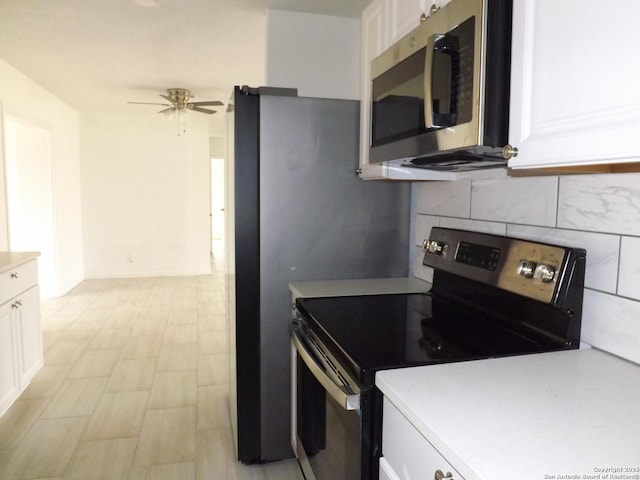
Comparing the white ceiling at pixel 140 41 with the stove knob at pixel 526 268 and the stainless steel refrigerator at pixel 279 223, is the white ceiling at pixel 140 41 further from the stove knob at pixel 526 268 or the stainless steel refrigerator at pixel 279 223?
the stove knob at pixel 526 268

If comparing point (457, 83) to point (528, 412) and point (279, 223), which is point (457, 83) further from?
point (279, 223)

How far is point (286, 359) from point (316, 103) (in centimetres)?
115

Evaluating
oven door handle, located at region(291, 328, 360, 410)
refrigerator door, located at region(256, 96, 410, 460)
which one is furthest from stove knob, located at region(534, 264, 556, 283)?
refrigerator door, located at region(256, 96, 410, 460)

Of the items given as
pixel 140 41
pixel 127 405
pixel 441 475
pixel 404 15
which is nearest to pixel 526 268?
pixel 441 475

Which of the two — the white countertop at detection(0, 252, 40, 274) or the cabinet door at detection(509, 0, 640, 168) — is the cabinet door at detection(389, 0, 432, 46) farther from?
the white countertop at detection(0, 252, 40, 274)

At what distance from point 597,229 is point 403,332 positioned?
1.94ft

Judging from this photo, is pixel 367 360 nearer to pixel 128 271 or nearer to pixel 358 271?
pixel 358 271

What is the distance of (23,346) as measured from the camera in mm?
2709

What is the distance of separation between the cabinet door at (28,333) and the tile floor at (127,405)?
0.12 meters

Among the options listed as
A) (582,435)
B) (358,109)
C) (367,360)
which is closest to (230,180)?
(358,109)

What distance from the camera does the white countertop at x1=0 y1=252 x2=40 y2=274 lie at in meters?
2.46

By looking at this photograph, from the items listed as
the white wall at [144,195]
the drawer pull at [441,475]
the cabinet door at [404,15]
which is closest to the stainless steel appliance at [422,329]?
the drawer pull at [441,475]

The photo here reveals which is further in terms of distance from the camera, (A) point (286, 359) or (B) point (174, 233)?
(B) point (174, 233)

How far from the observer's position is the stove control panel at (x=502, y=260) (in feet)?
3.99
